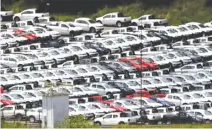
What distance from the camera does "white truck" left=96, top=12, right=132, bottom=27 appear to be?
249ft

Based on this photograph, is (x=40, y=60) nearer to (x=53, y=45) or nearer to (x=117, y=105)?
(x=53, y=45)

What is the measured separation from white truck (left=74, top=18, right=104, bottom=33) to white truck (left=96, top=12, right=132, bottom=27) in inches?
46.2

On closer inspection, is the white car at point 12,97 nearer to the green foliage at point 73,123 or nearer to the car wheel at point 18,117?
the car wheel at point 18,117

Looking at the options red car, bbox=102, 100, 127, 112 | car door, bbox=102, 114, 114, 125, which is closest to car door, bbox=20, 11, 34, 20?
red car, bbox=102, 100, 127, 112

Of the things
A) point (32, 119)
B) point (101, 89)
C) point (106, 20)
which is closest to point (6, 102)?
point (32, 119)

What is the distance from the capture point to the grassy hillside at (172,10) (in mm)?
78188

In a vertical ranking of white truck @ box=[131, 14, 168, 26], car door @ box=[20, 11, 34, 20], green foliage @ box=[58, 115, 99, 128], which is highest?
car door @ box=[20, 11, 34, 20]

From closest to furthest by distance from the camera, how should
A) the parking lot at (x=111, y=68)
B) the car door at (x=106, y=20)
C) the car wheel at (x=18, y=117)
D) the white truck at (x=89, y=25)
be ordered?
the car wheel at (x=18, y=117)
the parking lot at (x=111, y=68)
the white truck at (x=89, y=25)
the car door at (x=106, y=20)

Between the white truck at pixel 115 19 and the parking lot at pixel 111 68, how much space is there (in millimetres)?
63

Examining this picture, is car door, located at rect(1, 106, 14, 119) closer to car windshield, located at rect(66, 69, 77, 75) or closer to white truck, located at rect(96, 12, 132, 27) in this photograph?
car windshield, located at rect(66, 69, 77, 75)

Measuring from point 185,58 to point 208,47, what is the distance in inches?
84.6

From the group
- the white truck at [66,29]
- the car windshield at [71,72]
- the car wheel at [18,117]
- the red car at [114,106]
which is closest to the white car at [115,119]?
the red car at [114,106]

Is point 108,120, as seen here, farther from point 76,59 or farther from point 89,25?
point 89,25

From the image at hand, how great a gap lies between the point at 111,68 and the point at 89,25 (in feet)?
37.3
